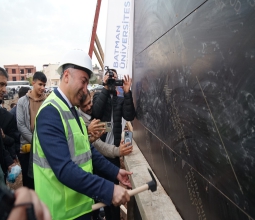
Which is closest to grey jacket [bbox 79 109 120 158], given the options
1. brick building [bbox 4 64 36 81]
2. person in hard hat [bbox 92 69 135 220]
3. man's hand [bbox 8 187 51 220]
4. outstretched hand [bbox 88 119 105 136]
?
person in hard hat [bbox 92 69 135 220]

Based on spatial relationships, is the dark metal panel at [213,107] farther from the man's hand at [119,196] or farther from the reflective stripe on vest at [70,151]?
the reflective stripe on vest at [70,151]

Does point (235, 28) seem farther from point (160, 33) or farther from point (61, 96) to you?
point (160, 33)

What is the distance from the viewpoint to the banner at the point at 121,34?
4.73 metres

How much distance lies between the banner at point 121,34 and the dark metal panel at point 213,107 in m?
2.35

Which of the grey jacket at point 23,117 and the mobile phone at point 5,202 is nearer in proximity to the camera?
the mobile phone at point 5,202

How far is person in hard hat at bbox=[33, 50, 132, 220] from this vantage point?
1.45m

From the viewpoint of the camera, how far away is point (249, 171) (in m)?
1.07

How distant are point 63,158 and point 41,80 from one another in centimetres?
253

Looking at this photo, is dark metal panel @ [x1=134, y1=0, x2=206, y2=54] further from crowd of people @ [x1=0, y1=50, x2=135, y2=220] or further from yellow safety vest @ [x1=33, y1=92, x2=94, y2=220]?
yellow safety vest @ [x1=33, y1=92, x2=94, y2=220]

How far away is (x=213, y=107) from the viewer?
4.51 ft

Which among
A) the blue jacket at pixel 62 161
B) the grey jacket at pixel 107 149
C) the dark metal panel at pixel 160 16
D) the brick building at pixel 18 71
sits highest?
the brick building at pixel 18 71

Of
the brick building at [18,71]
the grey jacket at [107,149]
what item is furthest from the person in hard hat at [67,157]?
the brick building at [18,71]

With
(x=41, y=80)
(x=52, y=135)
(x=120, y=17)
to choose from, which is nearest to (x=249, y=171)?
(x=52, y=135)

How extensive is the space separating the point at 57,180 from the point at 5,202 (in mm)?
1036
